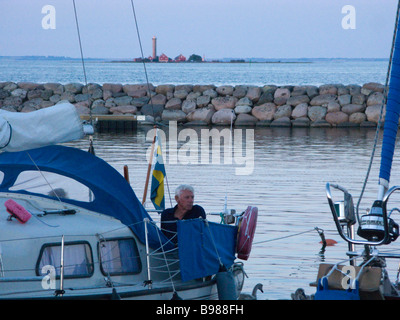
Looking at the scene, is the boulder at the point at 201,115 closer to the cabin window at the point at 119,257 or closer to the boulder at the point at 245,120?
the boulder at the point at 245,120

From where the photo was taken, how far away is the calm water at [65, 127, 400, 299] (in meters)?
12.2

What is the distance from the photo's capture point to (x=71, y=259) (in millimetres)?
8234

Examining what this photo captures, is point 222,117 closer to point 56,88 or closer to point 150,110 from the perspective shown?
point 150,110

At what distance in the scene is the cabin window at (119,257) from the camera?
8461 millimetres

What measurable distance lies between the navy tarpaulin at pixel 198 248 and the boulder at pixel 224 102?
96.1 feet

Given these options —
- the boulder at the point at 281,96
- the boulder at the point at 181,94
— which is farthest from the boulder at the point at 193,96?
the boulder at the point at 281,96

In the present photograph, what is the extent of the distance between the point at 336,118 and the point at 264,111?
11.1ft

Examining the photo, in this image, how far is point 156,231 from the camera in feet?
29.3

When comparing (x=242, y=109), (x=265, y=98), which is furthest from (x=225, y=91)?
(x=265, y=98)

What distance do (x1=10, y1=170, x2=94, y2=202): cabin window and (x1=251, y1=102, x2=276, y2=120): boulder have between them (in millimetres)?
28723

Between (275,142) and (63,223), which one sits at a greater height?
(63,223)
